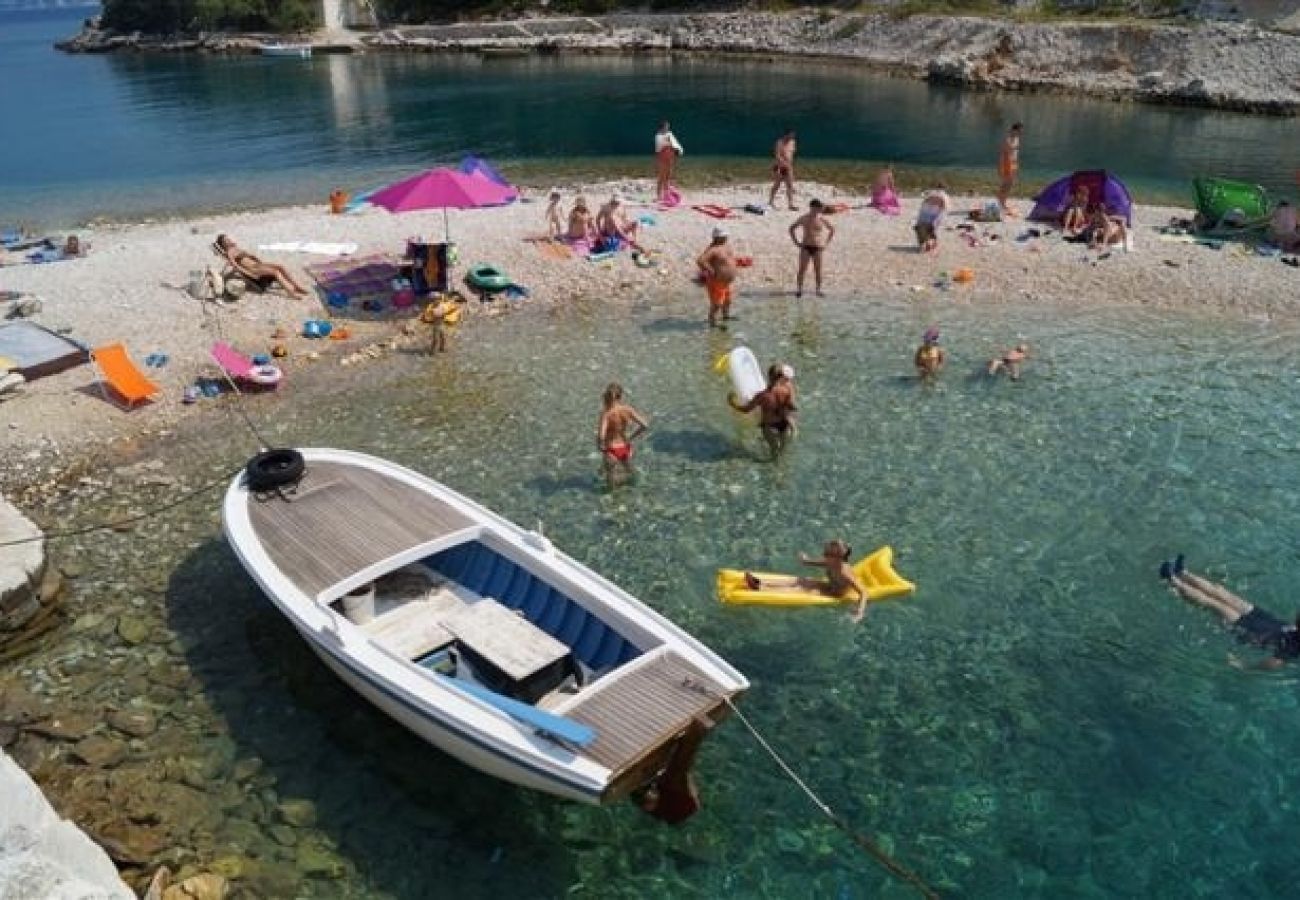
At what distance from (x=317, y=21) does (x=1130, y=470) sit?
3841 inches

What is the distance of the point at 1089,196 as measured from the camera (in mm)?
24984

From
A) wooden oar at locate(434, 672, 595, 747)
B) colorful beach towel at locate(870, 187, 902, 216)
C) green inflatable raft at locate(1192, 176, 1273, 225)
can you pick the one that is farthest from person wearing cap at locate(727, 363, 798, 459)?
green inflatable raft at locate(1192, 176, 1273, 225)

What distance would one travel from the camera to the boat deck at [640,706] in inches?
304

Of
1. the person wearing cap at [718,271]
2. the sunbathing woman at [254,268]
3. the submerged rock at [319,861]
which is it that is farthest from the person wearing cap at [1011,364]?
the sunbathing woman at [254,268]

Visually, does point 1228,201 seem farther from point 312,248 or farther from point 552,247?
point 312,248

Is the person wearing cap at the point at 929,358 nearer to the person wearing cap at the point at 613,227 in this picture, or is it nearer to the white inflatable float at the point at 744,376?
the white inflatable float at the point at 744,376

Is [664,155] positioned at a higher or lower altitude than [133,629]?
higher

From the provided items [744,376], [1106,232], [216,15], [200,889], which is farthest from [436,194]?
[216,15]

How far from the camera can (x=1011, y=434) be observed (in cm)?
1520

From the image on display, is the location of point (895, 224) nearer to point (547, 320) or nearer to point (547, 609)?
point (547, 320)

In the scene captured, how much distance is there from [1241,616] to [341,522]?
399 inches

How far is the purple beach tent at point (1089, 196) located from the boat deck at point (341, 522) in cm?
2056

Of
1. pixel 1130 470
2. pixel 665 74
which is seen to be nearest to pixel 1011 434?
pixel 1130 470

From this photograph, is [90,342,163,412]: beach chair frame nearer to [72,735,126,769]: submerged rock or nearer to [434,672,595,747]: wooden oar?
[72,735,126,769]: submerged rock
